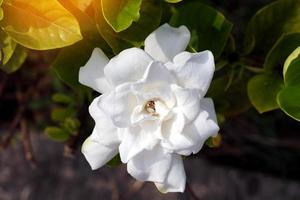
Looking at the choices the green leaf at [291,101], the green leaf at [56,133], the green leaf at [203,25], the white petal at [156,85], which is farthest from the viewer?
the green leaf at [56,133]

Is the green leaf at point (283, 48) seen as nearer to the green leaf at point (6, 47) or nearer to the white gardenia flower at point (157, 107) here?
the white gardenia flower at point (157, 107)

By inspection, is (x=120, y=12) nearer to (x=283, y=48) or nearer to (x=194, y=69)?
(x=194, y=69)

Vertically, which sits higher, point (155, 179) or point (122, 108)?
point (122, 108)

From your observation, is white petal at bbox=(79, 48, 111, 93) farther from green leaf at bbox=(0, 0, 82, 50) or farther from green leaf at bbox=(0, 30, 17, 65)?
green leaf at bbox=(0, 30, 17, 65)

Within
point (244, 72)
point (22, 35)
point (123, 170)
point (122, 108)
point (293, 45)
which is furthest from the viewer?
point (123, 170)

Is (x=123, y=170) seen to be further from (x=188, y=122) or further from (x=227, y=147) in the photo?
(x=188, y=122)

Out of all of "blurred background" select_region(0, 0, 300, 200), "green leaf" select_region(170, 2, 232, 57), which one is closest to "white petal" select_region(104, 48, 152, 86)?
"green leaf" select_region(170, 2, 232, 57)

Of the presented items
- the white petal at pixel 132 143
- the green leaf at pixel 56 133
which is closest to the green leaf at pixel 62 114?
the green leaf at pixel 56 133

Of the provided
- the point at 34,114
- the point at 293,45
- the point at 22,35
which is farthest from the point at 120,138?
the point at 34,114
